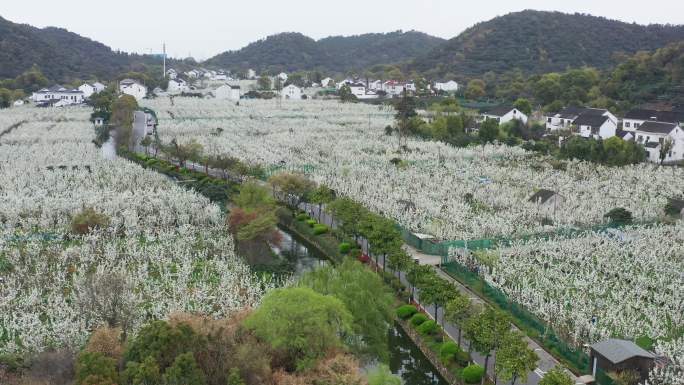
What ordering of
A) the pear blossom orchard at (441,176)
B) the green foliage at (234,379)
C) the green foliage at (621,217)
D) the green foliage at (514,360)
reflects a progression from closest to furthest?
the green foliage at (234,379) → the green foliage at (514,360) → the green foliage at (621,217) → the pear blossom orchard at (441,176)

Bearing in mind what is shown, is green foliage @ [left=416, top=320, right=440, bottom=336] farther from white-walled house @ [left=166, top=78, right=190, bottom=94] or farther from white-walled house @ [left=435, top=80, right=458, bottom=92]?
white-walled house @ [left=166, top=78, right=190, bottom=94]

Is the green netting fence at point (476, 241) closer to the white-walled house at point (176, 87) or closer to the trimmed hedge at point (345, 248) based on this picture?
the trimmed hedge at point (345, 248)

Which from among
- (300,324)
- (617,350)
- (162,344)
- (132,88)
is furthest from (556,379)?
(132,88)

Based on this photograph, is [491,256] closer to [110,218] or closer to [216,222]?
[216,222]

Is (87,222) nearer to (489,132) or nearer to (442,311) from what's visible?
(442,311)

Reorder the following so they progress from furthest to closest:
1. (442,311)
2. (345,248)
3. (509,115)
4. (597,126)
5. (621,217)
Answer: (509,115) < (597,126) < (621,217) < (345,248) < (442,311)

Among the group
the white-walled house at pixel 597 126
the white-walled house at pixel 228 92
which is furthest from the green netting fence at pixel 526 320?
the white-walled house at pixel 228 92

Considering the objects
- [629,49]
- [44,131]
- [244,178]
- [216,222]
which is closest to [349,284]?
[216,222]
